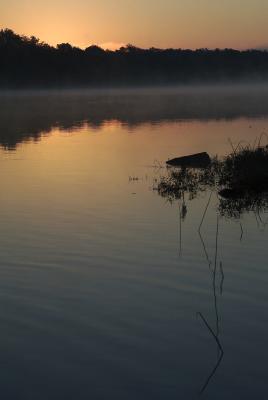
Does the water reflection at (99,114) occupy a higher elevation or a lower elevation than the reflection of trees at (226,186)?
lower

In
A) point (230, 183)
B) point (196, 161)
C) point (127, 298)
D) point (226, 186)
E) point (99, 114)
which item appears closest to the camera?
point (127, 298)

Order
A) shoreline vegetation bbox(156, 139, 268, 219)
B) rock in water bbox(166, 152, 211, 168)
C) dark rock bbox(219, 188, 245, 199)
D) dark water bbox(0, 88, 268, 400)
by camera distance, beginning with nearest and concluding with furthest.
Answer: dark water bbox(0, 88, 268, 400)
shoreline vegetation bbox(156, 139, 268, 219)
dark rock bbox(219, 188, 245, 199)
rock in water bbox(166, 152, 211, 168)

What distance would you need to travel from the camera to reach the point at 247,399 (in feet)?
25.0

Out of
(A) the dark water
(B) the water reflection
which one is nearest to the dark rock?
(A) the dark water

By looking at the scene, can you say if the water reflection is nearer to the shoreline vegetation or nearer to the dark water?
the shoreline vegetation

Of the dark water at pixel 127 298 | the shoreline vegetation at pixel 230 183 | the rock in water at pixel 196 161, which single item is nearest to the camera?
the dark water at pixel 127 298

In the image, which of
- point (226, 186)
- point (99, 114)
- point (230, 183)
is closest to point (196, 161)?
point (226, 186)

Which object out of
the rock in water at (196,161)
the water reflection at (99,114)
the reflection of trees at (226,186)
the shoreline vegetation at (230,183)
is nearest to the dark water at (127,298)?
the reflection of trees at (226,186)

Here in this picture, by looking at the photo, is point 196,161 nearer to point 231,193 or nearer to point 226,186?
point 226,186

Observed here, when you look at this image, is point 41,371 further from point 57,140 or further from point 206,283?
point 57,140

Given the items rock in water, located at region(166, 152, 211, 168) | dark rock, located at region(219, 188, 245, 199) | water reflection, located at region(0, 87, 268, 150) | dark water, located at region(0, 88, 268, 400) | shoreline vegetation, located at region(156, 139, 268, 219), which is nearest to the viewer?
dark water, located at region(0, 88, 268, 400)

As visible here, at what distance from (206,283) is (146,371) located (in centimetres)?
373

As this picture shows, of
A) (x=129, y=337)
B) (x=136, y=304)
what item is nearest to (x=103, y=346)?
(x=129, y=337)

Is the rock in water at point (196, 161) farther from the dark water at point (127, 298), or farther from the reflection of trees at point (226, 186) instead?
the dark water at point (127, 298)
